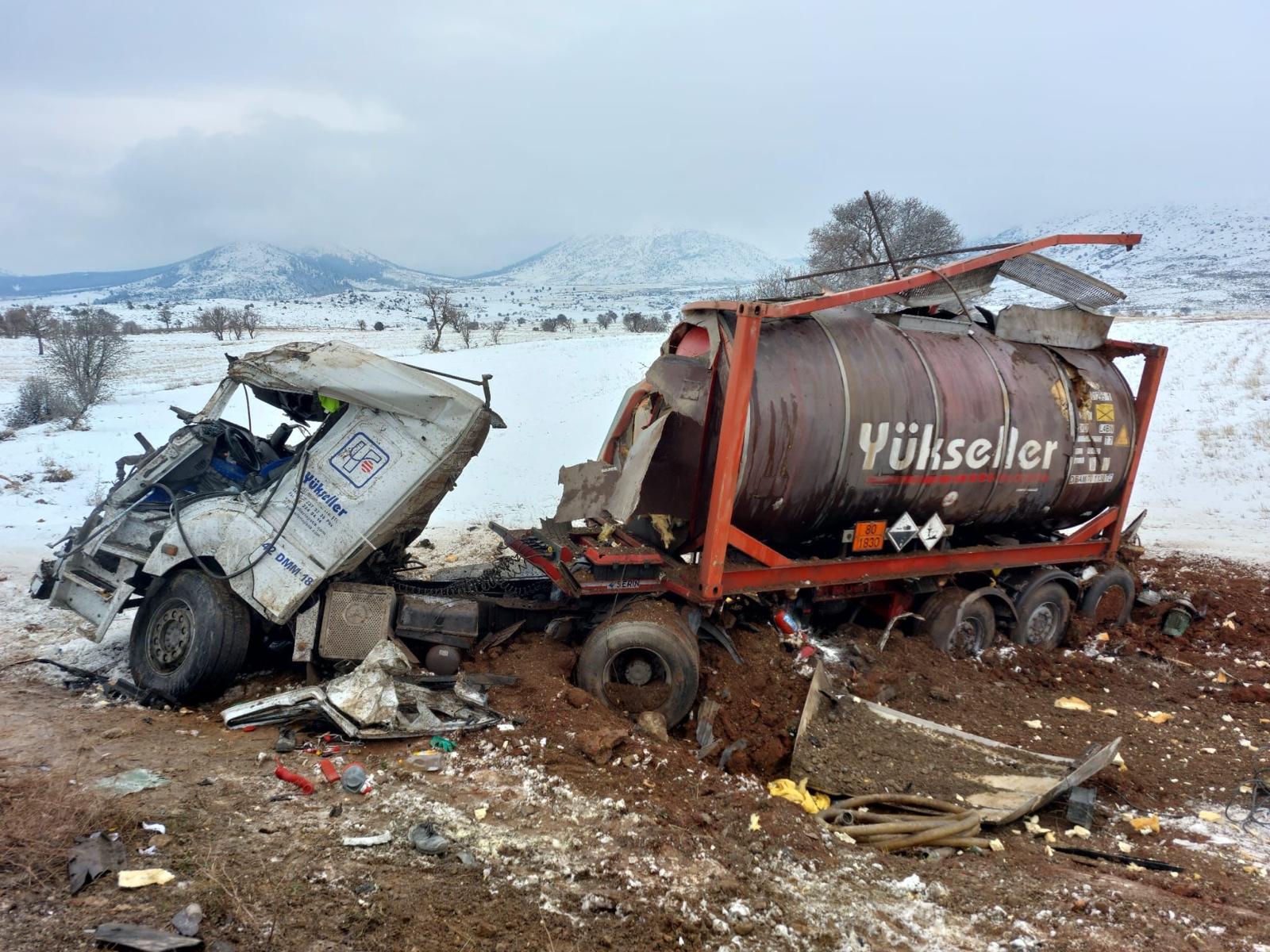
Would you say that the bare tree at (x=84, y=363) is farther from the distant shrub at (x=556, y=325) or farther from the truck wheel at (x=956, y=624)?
the distant shrub at (x=556, y=325)

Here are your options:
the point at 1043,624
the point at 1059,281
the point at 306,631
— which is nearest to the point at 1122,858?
the point at 1043,624

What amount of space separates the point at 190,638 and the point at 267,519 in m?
A: 1.02

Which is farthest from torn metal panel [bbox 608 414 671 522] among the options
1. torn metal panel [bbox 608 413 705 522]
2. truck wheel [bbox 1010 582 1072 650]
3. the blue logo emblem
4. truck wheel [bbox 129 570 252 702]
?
truck wheel [bbox 1010 582 1072 650]

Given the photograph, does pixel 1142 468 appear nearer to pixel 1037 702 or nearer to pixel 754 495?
pixel 1037 702

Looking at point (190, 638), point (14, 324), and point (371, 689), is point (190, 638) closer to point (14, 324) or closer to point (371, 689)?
point (371, 689)

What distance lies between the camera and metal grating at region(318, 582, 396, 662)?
5797 mm

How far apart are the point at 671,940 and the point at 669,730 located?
249 centimetres

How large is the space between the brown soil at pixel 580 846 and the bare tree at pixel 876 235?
23142 millimetres

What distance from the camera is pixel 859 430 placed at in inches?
237

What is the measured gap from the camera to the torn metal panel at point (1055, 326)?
7234 millimetres

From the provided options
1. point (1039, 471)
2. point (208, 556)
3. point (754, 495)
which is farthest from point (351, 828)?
point (1039, 471)

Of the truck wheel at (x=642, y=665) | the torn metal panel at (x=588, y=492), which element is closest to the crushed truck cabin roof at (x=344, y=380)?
the torn metal panel at (x=588, y=492)

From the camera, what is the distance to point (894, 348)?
644cm

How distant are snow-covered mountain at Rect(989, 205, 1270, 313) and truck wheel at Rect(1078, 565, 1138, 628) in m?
30.3
